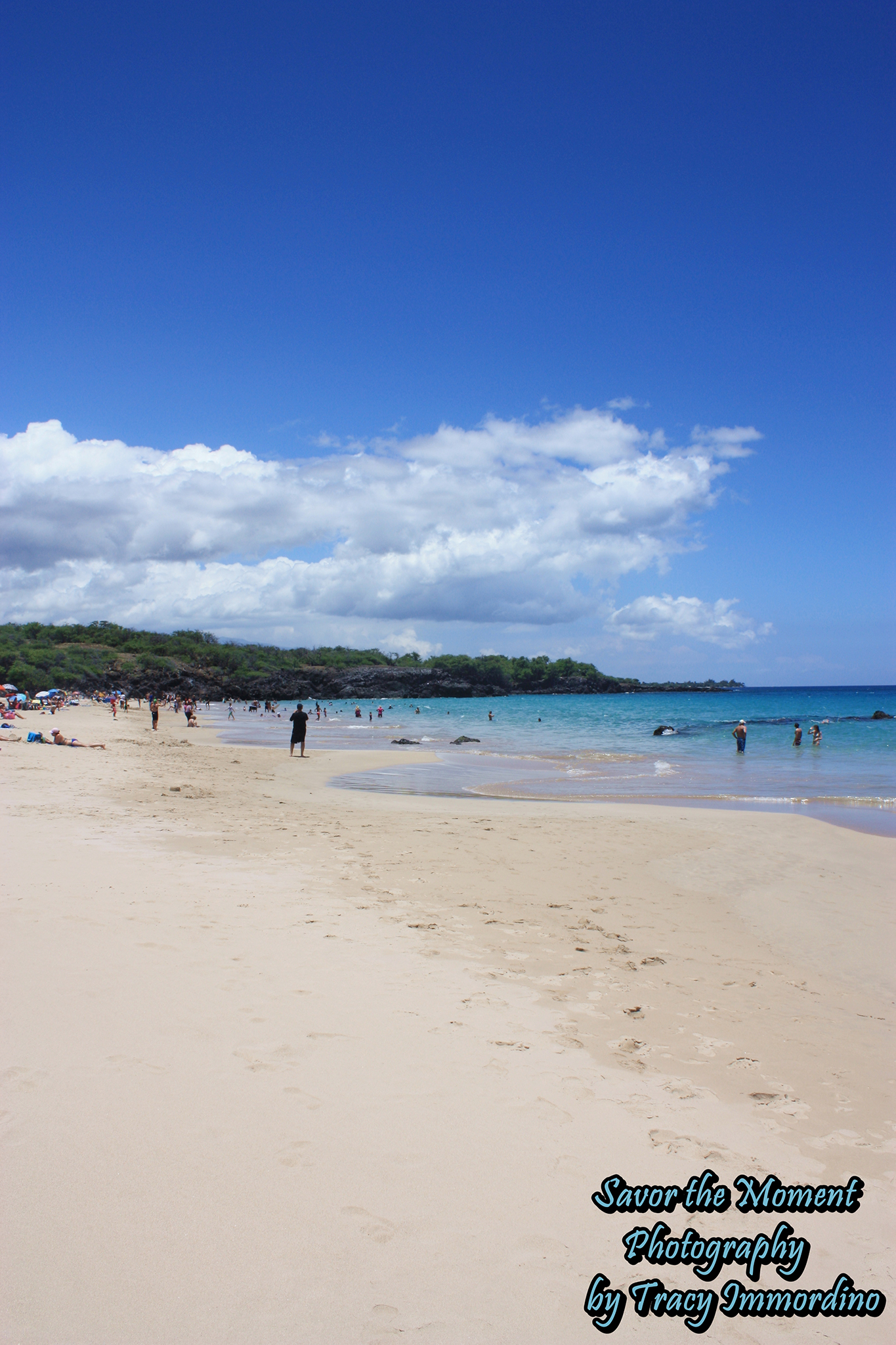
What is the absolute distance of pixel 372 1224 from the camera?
2.98m

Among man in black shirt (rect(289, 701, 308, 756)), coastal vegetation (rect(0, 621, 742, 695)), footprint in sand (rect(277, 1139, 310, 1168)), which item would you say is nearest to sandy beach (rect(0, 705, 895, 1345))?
footprint in sand (rect(277, 1139, 310, 1168))

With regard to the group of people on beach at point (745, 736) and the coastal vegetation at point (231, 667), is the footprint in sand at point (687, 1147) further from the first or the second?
the coastal vegetation at point (231, 667)

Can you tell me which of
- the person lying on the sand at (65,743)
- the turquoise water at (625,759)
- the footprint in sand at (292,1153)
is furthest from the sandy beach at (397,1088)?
the person lying on the sand at (65,743)

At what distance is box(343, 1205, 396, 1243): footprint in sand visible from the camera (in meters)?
2.93

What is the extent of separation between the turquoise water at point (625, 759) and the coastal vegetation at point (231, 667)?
2905 centimetres

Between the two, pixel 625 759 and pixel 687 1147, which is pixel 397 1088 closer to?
pixel 687 1147

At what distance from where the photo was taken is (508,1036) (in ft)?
16.0

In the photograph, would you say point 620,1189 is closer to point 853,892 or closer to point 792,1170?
point 792,1170

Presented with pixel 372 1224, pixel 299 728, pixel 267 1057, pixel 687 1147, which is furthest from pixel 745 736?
pixel 372 1224

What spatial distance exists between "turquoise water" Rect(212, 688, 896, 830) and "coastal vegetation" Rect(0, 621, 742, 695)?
29.0 meters

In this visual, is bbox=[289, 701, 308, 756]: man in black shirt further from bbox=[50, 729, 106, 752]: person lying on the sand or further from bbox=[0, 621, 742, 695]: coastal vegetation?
bbox=[0, 621, 742, 695]: coastal vegetation

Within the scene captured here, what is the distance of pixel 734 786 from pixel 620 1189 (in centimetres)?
2037

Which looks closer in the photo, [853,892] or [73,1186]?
[73,1186]

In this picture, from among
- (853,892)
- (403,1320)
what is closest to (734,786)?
(853,892)
